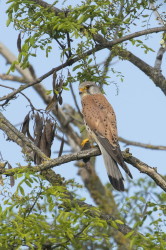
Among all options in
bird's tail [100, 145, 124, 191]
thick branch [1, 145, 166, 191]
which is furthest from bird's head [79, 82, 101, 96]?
thick branch [1, 145, 166, 191]

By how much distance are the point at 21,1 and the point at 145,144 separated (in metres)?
3.29

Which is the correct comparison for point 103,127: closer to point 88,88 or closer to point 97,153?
point 97,153

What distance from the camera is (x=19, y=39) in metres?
5.48

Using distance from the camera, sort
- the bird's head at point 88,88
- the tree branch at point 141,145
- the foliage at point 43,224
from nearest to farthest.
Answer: the foliage at point 43,224, the bird's head at point 88,88, the tree branch at point 141,145

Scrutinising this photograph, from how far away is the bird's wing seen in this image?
545 cm

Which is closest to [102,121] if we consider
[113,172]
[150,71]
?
[113,172]

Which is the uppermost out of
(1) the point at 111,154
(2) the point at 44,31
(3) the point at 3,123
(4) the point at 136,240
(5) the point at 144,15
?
(5) the point at 144,15

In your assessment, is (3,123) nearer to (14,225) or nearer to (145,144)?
(14,225)

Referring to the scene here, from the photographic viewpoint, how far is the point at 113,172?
17.5ft

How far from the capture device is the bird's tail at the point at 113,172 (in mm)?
5289

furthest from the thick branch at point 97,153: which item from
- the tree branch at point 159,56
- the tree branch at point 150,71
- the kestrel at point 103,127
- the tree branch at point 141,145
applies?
the tree branch at point 141,145

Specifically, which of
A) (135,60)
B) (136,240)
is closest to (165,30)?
(135,60)

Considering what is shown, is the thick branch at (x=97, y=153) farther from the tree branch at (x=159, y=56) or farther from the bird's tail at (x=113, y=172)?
the tree branch at (x=159, y=56)

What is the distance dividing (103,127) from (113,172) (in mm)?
621
